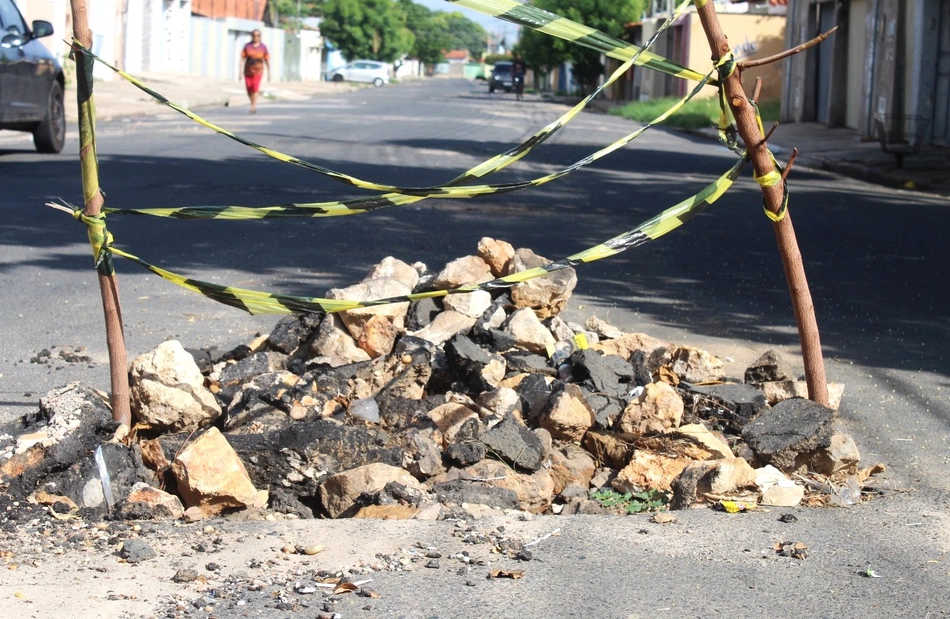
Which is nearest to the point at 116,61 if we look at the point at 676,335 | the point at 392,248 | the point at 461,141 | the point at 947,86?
the point at 461,141

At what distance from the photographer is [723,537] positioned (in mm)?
3314

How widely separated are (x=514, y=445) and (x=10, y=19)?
11170 millimetres

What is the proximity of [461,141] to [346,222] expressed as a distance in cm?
1050

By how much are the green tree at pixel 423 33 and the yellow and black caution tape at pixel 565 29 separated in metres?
145

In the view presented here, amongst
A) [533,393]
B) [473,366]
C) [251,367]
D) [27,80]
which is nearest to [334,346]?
[251,367]

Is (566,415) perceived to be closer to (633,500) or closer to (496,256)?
(633,500)

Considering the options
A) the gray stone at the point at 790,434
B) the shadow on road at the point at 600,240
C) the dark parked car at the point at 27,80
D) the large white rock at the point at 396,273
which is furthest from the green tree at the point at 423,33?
the gray stone at the point at 790,434

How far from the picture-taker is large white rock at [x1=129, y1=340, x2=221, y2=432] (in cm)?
402

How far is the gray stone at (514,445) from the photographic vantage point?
150 inches

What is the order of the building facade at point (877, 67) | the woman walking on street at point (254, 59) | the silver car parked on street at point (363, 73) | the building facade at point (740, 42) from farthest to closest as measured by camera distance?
the silver car parked on street at point (363, 73), the building facade at point (740, 42), the woman walking on street at point (254, 59), the building facade at point (877, 67)

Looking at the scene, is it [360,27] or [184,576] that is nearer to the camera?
[184,576]

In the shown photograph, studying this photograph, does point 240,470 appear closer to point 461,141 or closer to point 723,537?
point 723,537

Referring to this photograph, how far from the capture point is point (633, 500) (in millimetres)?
3752

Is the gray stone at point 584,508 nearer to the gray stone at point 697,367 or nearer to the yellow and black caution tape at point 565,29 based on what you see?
the gray stone at point 697,367
